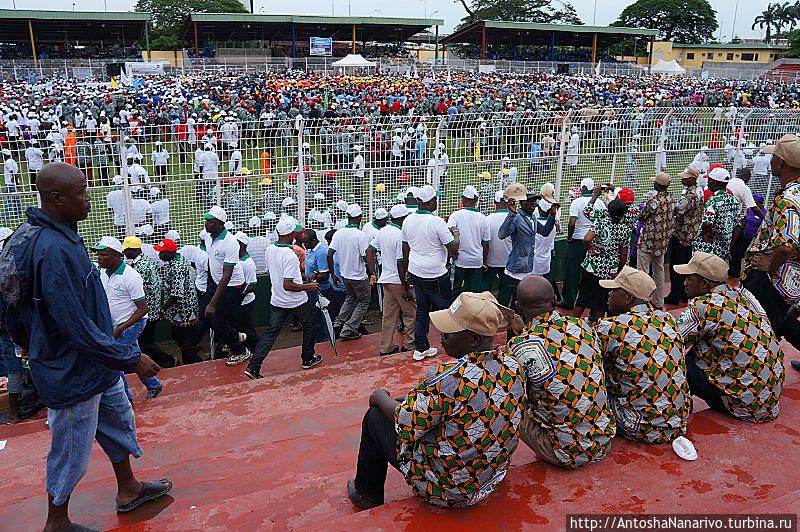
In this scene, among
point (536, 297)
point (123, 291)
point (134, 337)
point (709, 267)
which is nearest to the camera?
point (536, 297)

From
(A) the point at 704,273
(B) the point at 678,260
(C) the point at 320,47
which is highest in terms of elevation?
(C) the point at 320,47

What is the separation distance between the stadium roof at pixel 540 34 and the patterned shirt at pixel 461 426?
138 feet

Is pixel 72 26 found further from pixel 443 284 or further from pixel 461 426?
pixel 461 426

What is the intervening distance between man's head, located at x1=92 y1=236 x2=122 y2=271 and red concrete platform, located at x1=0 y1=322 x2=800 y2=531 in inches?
47.0

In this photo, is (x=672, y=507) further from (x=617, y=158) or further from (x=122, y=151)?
(x=617, y=158)

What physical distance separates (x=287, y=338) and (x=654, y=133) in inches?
300

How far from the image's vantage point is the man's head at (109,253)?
4.73 metres

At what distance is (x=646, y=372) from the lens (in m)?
3.20

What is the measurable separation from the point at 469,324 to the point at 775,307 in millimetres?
3182

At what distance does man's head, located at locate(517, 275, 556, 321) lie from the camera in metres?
3.15

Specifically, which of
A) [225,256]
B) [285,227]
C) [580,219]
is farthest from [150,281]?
[580,219]

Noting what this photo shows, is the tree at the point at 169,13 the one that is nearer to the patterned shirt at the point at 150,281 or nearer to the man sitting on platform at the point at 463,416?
the patterned shirt at the point at 150,281

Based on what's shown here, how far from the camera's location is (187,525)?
284 cm

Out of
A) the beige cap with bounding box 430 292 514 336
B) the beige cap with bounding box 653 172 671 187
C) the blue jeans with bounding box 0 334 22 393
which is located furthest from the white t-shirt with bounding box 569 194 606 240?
the blue jeans with bounding box 0 334 22 393
